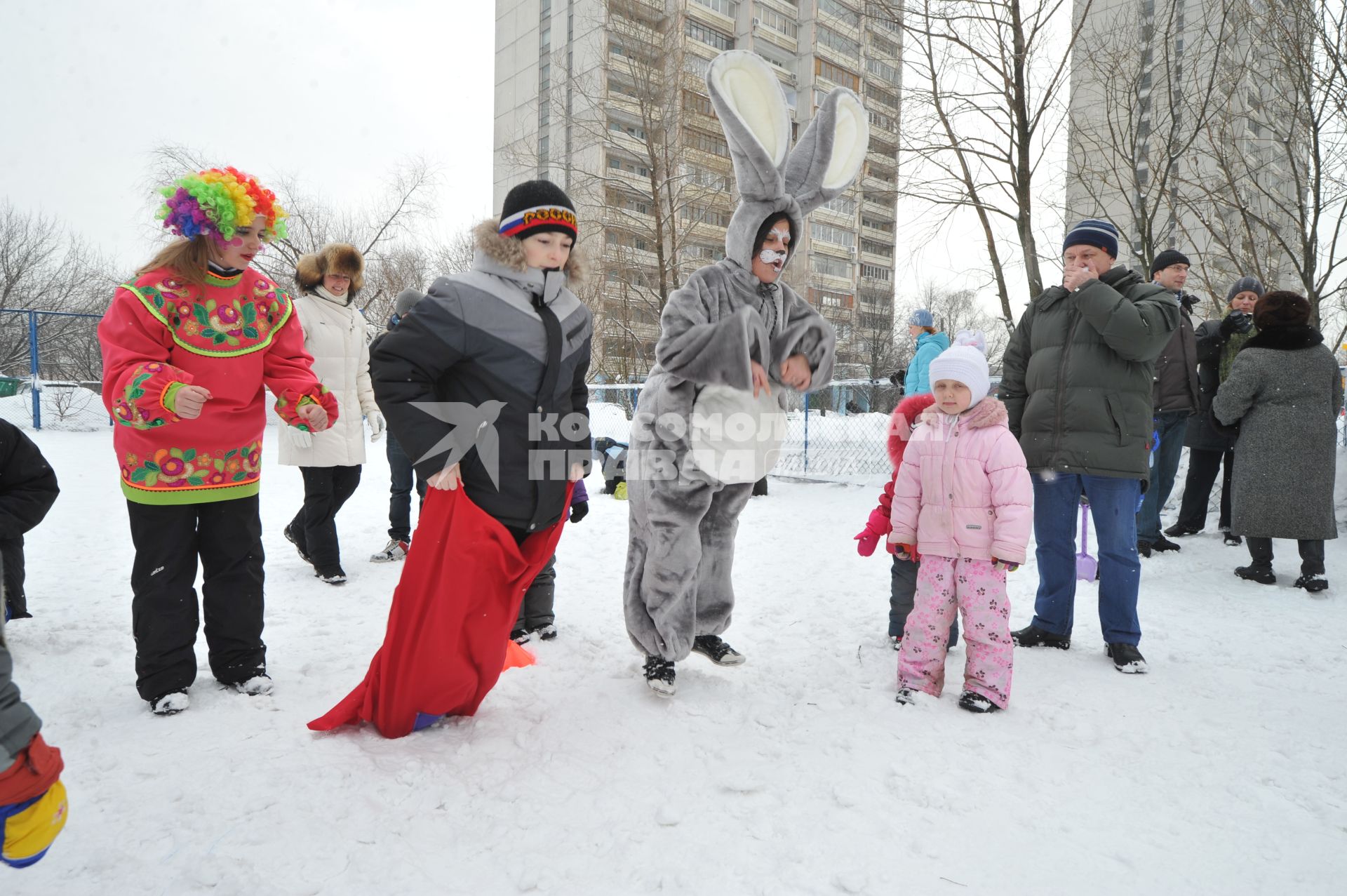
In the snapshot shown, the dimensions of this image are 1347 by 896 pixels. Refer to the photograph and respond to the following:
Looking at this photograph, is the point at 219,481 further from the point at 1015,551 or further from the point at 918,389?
the point at 918,389

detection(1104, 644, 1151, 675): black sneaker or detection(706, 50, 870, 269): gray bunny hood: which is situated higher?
detection(706, 50, 870, 269): gray bunny hood

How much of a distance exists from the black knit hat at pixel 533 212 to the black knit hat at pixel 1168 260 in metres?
4.35

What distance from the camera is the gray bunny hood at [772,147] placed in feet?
9.72

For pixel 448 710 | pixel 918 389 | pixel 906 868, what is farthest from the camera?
pixel 918 389

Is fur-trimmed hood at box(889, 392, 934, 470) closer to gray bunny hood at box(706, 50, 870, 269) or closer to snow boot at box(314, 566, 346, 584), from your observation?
gray bunny hood at box(706, 50, 870, 269)

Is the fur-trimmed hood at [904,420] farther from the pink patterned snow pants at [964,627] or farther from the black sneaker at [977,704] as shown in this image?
the black sneaker at [977,704]

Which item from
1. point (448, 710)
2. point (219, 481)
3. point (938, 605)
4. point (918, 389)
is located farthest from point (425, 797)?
point (918, 389)

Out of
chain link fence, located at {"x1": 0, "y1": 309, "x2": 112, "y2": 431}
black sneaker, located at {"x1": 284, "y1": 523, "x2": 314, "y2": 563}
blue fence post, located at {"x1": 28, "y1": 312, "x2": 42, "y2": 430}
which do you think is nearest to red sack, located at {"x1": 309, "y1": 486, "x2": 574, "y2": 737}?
black sneaker, located at {"x1": 284, "y1": 523, "x2": 314, "y2": 563}

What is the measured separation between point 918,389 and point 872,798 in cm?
529

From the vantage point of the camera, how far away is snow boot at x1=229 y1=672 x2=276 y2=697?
290 cm

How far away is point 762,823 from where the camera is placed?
82.9 inches

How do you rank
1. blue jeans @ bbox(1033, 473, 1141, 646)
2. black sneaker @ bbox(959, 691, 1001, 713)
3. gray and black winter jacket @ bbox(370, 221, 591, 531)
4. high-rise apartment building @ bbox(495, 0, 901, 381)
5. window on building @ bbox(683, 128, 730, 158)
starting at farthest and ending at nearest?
window on building @ bbox(683, 128, 730, 158), high-rise apartment building @ bbox(495, 0, 901, 381), blue jeans @ bbox(1033, 473, 1141, 646), black sneaker @ bbox(959, 691, 1001, 713), gray and black winter jacket @ bbox(370, 221, 591, 531)

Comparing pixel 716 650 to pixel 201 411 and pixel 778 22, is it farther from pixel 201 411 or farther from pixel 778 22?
pixel 778 22

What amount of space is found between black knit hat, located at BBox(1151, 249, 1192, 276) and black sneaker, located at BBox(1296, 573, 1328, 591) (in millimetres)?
2131
